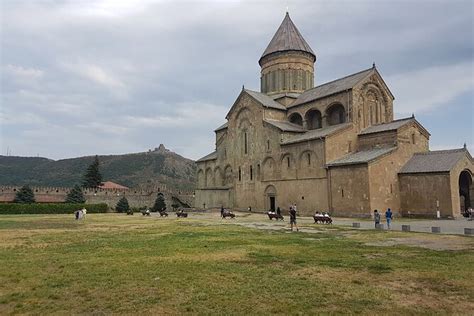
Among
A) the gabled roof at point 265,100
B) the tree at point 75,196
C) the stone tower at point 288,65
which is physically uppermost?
the stone tower at point 288,65

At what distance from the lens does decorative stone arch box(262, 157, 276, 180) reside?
36.6m

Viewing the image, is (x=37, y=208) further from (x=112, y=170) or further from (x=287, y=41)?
(x=112, y=170)

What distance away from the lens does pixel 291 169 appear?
3466 centimetres

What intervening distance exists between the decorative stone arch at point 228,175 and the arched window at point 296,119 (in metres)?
8.84

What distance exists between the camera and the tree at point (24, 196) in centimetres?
4522

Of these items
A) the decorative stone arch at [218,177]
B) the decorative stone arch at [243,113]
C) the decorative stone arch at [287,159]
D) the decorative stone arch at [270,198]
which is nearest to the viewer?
the decorative stone arch at [287,159]

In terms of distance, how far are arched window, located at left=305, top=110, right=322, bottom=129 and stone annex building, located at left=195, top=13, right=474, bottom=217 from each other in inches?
4.1

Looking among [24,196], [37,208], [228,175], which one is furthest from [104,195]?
[228,175]

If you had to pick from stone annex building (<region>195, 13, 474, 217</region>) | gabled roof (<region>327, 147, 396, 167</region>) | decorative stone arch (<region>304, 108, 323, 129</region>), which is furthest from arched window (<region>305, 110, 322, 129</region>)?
gabled roof (<region>327, 147, 396, 167</region>)

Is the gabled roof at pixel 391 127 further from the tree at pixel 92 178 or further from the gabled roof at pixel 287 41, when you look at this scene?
the tree at pixel 92 178

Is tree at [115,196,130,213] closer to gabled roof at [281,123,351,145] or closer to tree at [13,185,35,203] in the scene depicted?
tree at [13,185,35,203]

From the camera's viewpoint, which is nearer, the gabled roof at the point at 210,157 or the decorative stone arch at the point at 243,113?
the decorative stone arch at the point at 243,113

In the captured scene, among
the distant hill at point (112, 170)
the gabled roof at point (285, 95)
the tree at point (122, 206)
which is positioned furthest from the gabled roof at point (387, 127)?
the distant hill at point (112, 170)

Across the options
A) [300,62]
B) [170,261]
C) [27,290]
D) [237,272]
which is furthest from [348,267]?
[300,62]
